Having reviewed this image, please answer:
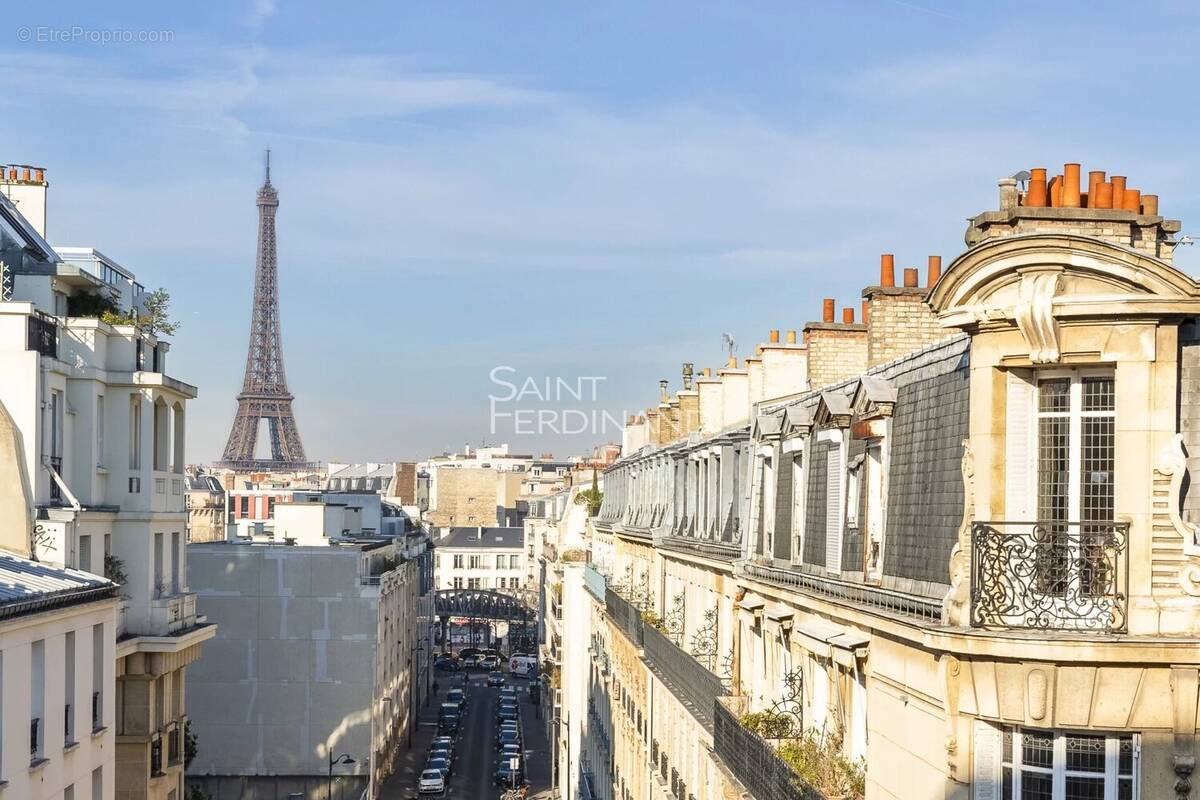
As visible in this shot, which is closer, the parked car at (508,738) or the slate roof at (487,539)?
the parked car at (508,738)

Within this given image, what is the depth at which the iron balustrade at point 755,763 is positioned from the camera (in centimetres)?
1728

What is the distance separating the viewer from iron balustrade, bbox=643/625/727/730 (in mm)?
26000

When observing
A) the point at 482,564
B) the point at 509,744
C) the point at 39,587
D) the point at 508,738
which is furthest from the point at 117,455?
the point at 482,564

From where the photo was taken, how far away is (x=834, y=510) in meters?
17.8

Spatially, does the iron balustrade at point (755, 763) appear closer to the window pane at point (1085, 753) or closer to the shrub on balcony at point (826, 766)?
the shrub on balcony at point (826, 766)

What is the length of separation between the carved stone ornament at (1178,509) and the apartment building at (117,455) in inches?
964

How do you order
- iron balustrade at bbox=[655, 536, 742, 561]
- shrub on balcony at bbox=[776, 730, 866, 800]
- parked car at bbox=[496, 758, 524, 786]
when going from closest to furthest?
shrub on balcony at bbox=[776, 730, 866, 800] < iron balustrade at bbox=[655, 536, 742, 561] < parked car at bbox=[496, 758, 524, 786]

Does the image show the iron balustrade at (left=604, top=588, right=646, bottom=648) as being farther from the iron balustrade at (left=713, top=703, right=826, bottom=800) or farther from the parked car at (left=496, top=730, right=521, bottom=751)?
the parked car at (left=496, top=730, right=521, bottom=751)

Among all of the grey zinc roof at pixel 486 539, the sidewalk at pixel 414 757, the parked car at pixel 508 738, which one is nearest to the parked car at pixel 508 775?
the sidewalk at pixel 414 757

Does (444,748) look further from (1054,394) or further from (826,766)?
(1054,394)

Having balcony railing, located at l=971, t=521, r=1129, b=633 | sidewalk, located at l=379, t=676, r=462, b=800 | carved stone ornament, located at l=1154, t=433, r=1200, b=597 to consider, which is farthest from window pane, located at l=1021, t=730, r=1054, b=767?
sidewalk, located at l=379, t=676, r=462, b=800

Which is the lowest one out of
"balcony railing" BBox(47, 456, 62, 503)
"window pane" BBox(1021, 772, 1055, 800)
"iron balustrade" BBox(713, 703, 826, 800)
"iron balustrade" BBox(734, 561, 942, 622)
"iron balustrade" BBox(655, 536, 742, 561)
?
"iron balustrade" BBox(713, 703, 826, 800)

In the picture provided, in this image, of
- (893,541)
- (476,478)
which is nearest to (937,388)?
(893,541)

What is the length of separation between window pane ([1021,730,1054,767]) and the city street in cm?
6031
